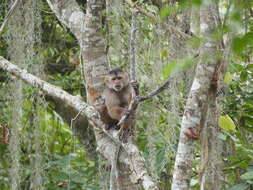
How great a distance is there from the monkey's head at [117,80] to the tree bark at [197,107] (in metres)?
1.93

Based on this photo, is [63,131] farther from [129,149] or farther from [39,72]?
[129,149]

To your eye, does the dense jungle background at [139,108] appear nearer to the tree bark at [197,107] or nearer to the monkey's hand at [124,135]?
the tree bark at [197,107]

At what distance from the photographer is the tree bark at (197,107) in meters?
2.77

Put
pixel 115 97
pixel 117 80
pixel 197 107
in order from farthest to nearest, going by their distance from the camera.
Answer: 1. pixel 115 97
2. pixel 117 80
3. pixel 197 107

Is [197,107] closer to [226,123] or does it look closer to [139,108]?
[226,123]

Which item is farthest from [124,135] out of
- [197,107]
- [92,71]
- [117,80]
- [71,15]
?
[71,15]

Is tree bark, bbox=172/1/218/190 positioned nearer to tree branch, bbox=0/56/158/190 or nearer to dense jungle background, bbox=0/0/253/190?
dense jungle background, bbox=0/0/253/190

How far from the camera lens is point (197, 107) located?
2818 millimetres

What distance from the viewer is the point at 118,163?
3814mm

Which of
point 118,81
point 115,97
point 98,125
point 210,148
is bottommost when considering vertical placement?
point 210,148

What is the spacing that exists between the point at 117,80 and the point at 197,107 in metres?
2.42

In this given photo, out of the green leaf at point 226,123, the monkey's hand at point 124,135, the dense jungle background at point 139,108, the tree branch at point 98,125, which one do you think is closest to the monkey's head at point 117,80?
the dense jungle background at point 139,108

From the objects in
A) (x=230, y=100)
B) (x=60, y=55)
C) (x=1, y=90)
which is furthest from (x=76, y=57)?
(x=230, y=100)

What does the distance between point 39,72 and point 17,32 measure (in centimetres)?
54
